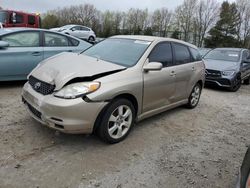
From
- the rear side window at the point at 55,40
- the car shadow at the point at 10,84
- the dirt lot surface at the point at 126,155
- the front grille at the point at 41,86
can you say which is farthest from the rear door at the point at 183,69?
the car shadow at the point at 10,84

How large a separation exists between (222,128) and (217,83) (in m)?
4.04

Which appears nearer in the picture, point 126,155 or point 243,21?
point 126,155

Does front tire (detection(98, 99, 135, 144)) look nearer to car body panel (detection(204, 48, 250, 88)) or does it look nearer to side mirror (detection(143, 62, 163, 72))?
side mirror (detection(143, 62, 163, 72))

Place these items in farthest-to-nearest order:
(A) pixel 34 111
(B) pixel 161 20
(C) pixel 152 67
Answer: (B) pixel 161 20, (C) pixel 152 67, (A) pixel 34 111

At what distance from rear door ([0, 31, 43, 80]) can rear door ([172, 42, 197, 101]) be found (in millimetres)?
3218

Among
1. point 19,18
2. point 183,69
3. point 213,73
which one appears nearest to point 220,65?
point 213,73

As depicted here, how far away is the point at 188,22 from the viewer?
38906mm

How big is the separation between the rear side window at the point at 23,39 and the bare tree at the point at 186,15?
116 feet

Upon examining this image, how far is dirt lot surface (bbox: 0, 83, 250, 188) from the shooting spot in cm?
289

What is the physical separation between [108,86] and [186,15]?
127 feet

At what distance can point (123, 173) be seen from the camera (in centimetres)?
304

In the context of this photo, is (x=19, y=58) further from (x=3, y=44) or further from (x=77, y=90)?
(x=77, y=90)

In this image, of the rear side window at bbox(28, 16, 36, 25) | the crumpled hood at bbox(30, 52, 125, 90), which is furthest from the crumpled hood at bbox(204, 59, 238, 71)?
the rear side window at bbox(28, 16, 36, 25)

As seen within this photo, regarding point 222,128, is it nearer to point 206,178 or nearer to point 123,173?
point 206,178
